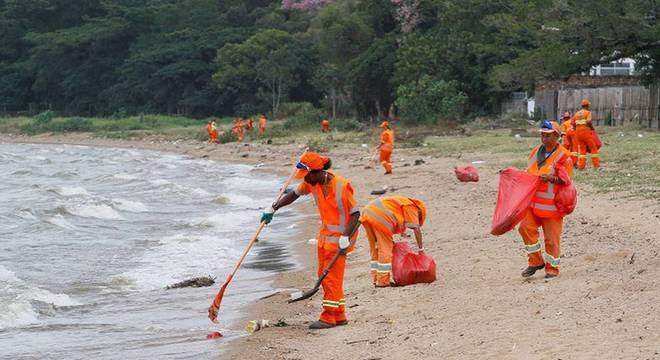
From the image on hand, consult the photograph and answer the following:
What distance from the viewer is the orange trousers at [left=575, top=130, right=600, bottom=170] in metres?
18.5

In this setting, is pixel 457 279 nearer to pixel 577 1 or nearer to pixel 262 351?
pixel 262 351

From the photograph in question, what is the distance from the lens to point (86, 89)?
7962cm

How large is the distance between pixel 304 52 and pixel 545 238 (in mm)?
54029

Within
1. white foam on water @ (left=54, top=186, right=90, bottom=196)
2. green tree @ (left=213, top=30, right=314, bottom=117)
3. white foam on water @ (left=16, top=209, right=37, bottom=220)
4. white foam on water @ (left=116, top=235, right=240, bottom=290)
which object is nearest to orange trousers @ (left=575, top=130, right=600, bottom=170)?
white foam on water @ (left=116, top=235, right=240, bottom=290)

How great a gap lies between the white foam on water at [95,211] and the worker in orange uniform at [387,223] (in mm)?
12853

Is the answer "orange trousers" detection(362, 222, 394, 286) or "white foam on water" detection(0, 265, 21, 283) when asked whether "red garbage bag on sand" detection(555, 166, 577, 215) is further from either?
"white foam on water" detection(0, 265, 21, 283)

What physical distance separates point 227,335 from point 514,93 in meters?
36.6

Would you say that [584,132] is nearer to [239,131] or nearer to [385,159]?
[385,159]

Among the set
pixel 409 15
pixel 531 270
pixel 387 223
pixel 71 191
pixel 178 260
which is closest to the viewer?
pixel 531 270

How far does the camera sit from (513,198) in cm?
930

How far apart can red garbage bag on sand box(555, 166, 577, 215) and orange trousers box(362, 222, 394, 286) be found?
5.63ft

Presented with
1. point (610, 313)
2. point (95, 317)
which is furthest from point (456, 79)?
point (610, 313)

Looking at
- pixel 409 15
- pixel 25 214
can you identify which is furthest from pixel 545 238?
pixel 409 15

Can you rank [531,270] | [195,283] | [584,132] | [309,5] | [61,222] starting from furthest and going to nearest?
[309,5]
[61,222]
[584,132]
[195,283]
[531,270]
